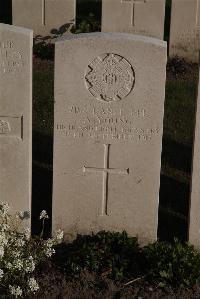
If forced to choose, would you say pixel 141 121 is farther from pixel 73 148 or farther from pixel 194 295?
pixel 194 295

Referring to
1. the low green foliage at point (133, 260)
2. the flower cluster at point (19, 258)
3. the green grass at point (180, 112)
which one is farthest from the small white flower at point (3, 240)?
the green grass at point (180, 112)

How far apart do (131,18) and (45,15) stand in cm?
171

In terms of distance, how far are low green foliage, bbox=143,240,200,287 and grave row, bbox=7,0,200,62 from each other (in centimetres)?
726

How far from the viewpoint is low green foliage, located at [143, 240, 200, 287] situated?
5.96m

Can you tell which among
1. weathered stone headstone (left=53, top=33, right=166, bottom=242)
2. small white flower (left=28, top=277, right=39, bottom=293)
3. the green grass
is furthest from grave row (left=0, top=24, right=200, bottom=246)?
the green grass

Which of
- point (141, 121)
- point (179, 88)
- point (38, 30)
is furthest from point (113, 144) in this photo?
point (38, 30)

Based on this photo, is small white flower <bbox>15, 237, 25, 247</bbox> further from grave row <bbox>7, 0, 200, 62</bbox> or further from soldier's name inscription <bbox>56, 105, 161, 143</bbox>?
grave row <bbox>7, 0, 200, 62</bbox>

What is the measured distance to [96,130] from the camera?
20.8 feet

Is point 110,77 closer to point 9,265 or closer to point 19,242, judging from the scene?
point 19,242

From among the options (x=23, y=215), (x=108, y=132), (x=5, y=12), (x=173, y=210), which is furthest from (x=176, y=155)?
(x=5, y=12)

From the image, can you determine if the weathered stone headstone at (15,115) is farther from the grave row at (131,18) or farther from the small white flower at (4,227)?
the grave row at (131,18)

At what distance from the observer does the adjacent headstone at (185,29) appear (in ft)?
42.4

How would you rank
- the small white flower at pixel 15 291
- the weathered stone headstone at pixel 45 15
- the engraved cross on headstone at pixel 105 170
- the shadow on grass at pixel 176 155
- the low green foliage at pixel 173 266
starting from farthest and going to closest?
the weathered stone headstone at pixel 45 15, the shadow on grass at pixel 176 155, the engraved cross on headstone at pixel 105 170, the low green foliage at pixel 173 266, the small white flower at pixel 15 291

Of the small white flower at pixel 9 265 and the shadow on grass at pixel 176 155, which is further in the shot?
the shadow on grass at pixel 176 155
